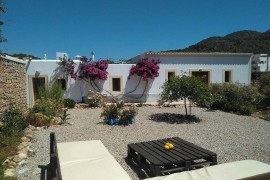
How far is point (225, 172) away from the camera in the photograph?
3766mm

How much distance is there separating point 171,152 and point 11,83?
25.6 feet

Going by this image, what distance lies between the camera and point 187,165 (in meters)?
4.89

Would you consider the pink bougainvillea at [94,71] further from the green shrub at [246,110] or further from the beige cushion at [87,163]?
the beige cushion at [87,163]

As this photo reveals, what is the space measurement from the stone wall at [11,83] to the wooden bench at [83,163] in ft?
15.3

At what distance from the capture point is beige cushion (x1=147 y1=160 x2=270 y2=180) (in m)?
3.56

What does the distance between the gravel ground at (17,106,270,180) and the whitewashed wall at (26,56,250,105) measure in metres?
5.41

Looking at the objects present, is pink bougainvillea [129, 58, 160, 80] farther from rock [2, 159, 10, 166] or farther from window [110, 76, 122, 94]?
rock [2, 159, 10, 166]

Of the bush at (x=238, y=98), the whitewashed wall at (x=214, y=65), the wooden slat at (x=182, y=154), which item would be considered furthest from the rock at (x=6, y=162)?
the whitewashed wall at (x=214, y=65)

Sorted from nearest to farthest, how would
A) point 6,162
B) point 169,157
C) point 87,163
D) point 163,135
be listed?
1. point 87,163
2. point 169,157
3. point 6,162
4. point 163,135

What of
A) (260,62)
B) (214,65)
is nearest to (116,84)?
(214,65)

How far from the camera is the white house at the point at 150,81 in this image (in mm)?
16641

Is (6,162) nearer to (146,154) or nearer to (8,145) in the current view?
(8,145)

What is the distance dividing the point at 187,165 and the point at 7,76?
7.92m

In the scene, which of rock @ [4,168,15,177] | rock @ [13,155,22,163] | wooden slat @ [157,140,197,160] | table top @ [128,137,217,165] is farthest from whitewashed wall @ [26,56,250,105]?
wooden slat @ [157,140,197,160]
